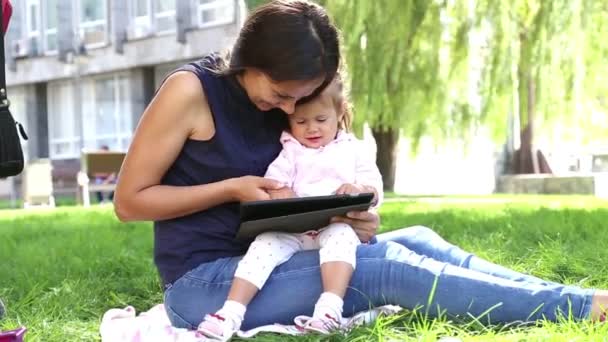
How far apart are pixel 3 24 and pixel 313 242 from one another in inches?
44.1

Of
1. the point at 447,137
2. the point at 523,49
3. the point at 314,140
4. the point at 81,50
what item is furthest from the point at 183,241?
the point at 81,50

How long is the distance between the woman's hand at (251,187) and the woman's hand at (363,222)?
8.0 inches

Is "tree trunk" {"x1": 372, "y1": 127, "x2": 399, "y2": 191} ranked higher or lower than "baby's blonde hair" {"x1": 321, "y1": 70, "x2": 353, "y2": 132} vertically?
lower

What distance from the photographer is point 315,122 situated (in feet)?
8.93

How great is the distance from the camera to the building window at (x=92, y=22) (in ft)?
78.2

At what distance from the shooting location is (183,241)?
2.71 m

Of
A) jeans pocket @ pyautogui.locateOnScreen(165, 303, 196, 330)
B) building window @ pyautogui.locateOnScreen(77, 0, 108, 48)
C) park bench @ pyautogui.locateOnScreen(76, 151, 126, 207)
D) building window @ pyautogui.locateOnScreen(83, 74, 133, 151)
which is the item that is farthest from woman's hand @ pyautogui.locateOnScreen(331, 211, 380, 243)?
building window @ pyautogui.locateOnScreen(77, 0, 108, 48)

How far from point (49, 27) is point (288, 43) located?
23603mm

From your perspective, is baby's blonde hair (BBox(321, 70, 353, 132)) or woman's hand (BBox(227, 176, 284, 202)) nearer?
woman's hand (BBox(227, 176, 284, 202))

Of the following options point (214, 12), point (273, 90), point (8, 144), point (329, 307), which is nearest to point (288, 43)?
point (273, 90)

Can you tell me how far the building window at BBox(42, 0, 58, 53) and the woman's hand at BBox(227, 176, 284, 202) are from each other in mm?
23124

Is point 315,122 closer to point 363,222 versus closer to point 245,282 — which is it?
point 363,222

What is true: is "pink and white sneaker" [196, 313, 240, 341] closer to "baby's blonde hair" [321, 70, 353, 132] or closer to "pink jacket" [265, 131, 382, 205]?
"pink jacket" [265, 131, 382, 205]

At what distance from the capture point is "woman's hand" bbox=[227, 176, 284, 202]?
8.41ft
